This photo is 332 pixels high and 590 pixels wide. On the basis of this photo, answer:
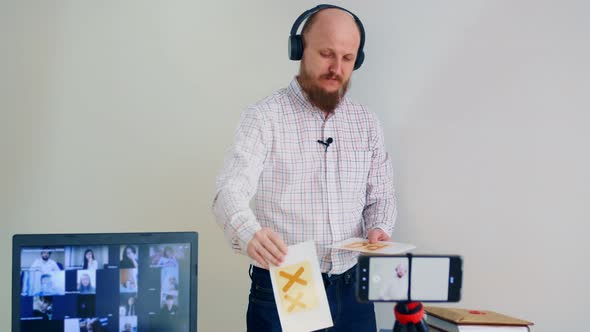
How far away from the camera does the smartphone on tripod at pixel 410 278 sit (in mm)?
1039

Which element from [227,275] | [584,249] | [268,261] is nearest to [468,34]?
[584,249]

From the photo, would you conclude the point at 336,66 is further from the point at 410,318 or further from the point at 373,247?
the point at 410,318

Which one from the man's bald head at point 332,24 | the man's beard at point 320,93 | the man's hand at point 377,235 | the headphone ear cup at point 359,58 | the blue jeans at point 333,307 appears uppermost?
the man's bald head at point 332,24

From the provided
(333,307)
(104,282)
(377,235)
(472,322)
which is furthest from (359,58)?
(104,282)

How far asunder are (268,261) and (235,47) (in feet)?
4.21

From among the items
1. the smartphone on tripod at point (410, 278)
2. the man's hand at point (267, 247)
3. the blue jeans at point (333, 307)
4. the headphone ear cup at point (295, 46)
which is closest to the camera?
the smartphone on tripod at point (410, 278)

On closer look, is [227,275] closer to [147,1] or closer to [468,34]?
[147,1]

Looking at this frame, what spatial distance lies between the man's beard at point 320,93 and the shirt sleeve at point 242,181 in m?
0.21

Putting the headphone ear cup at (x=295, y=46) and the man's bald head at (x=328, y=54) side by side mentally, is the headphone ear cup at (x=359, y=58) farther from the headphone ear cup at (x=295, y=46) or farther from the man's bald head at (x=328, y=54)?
the headphone ear cup at (x=295, y=46)

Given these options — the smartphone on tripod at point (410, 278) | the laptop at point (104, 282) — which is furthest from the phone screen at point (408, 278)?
the laptop at point (104, 282)

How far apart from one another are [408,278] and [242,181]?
84 cm

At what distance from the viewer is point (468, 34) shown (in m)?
2.20

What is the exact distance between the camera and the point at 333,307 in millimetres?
1987

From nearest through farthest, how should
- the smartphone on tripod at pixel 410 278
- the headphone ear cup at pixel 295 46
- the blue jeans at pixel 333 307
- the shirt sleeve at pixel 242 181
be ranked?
the smartphone on tripod at pixel 410 278
the shirt sleeve at pixel 242 181
the blue jeans at pixel 333 307
the headphone ear cup at pixel 295 46
